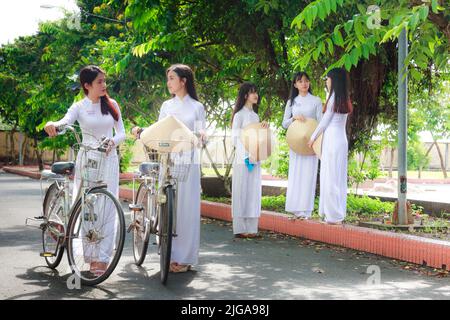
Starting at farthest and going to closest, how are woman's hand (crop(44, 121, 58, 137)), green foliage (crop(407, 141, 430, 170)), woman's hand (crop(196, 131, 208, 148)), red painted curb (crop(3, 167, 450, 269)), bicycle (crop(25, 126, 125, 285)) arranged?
green foliage (crop(407, 141, 430, 170)) < red painted curb (crop(3, 167, 450, 269)) < woman's hand (crop(196, 131, 208, 148)) < woman's hand (crop(44, 121, 58, 137)) < bicycle (crop(25, 126, 125, 285))

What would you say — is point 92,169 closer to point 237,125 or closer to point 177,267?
point 177,267

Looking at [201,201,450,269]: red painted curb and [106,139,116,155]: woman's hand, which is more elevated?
[106,139,116,155]: woman's hand

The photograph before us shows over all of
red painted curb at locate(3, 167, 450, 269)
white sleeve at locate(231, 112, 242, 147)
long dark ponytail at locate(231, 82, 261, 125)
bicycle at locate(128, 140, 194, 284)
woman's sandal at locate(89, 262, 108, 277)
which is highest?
long dark ponytail at locate(231, 82, 261, 125)

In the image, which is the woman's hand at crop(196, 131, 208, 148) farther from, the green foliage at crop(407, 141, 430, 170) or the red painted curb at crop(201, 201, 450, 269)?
the green foliage at crop(407, 141, 430, 170)

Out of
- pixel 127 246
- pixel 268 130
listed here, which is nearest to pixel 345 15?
pixel 268 130

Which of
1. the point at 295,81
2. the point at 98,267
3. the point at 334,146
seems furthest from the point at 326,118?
the point at 98,267

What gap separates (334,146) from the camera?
9094mm

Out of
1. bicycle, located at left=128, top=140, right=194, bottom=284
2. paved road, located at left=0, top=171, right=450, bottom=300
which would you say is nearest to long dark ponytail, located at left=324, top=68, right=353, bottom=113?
paved road, located at left=0, top=171, right=450, bottom=300

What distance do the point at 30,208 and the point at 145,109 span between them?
3.90m

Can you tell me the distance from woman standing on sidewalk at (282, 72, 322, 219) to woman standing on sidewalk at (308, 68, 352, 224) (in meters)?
0.57

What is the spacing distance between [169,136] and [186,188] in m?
0.71

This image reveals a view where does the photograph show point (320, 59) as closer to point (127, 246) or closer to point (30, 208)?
point (127, 246)

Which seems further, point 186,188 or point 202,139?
point 186,188

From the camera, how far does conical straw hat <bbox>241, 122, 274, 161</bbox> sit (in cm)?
935
